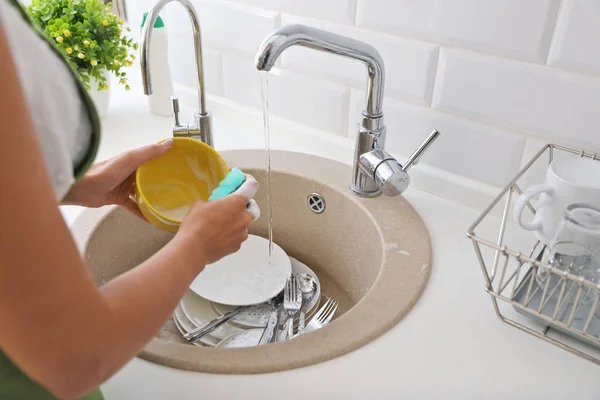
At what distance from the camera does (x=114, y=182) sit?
0.72 metres

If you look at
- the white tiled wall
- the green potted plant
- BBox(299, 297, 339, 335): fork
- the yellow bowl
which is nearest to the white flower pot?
the green potted plant

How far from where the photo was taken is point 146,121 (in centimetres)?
124

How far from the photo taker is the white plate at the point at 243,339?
33.7 inches

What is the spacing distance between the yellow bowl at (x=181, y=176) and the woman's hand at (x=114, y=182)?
0.04 m

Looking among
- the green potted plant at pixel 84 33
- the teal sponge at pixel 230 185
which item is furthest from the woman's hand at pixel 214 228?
the green potted plant at pixel 84 33

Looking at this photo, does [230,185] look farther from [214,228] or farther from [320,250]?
[320,250]

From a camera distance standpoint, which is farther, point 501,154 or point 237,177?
point 501,154

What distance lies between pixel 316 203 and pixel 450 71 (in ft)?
1.05

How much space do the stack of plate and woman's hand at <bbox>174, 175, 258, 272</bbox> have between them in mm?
303

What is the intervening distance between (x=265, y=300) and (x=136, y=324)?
1.62ft

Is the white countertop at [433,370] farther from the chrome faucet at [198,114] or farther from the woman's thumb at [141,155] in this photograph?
the chrome faucet at [198,114]

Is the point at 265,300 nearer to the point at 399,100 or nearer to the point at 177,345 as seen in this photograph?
the point at 177,345

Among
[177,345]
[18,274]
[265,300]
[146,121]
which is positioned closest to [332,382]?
[177,345]

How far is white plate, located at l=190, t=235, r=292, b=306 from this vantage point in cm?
93
